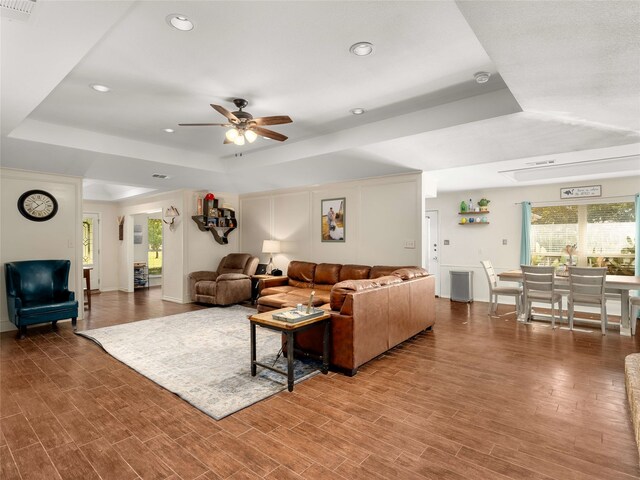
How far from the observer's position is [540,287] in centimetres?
534

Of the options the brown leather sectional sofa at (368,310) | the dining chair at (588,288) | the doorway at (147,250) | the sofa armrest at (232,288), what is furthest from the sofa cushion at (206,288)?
the dining chair at (588,288)

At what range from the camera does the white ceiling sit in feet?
6.39

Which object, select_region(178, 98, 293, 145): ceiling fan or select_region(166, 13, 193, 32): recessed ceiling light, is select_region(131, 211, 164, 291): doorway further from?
select_region(166, 13, 193, 32): recessed ceiling light

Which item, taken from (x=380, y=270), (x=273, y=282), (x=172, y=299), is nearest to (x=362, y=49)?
(x=380, y=270)

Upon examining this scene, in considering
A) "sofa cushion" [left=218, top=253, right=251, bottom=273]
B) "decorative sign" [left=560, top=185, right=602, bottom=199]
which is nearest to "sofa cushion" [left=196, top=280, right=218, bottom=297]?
"sofa cushion" [left=218, top=253, right=251, bottom=273]

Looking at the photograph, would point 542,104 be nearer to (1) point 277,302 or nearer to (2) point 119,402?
(1) point 277,302

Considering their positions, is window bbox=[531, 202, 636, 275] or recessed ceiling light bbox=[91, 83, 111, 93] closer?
recessed ceiling light bbox=[91, 83, 111, 93]

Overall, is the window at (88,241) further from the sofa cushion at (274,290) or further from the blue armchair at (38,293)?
the sofa cushion at (274,290)

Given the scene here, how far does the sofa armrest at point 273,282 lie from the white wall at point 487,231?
13.0ft

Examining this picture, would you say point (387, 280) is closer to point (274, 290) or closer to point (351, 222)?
point (351, 222)

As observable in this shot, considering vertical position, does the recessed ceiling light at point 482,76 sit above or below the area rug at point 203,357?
above

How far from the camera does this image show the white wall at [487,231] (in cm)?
705

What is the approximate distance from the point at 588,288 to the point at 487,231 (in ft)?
8.99

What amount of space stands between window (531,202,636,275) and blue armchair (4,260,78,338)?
28.3 feet
